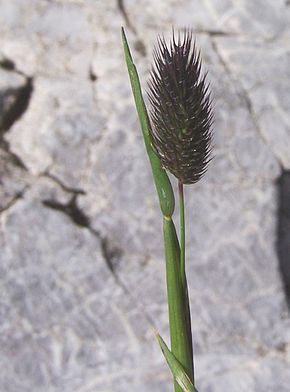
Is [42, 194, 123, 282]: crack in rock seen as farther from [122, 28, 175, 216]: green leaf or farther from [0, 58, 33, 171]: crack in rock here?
A: [122, 28, 175, 216]: green leaf

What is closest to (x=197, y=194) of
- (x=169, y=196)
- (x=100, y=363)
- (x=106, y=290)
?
(x=106, y=290)

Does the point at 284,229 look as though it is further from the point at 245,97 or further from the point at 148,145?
the point at 148,145

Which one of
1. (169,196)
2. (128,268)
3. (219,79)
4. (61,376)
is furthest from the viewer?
(219,79)

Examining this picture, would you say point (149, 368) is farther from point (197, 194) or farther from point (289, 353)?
point (197, 194)

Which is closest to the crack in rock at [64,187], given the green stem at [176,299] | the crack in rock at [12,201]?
the crack in rock at [12,201]

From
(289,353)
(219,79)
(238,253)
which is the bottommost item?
(289,353)

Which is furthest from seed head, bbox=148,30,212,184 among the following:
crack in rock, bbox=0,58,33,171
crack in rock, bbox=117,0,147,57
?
crack in rock, bbox=117,0,147,57

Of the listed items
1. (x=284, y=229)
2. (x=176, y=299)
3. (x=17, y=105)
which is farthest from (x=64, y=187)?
(x=176, y=299)
